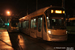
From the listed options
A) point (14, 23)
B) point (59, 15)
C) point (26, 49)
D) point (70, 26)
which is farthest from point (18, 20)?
point (26, 49)

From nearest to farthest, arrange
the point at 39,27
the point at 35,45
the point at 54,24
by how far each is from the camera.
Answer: the point at 35,45 < the point at 54,24 < the point at 39,27

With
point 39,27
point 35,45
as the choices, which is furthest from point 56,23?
point 35,45

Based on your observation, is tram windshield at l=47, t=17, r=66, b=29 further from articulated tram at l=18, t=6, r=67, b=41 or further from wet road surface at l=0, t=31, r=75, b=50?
wet road surface at l=0, t=31, r=75, b=50

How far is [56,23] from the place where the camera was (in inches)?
465

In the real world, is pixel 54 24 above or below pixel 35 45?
above

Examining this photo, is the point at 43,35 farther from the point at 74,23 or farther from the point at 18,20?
the point at 74,23

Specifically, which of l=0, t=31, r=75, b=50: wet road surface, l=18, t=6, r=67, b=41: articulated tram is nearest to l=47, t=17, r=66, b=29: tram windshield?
l=18, t=6, r=67, b=41: articulated tram

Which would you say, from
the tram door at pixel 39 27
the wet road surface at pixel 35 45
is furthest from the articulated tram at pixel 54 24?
the tram door at pixel 39 27

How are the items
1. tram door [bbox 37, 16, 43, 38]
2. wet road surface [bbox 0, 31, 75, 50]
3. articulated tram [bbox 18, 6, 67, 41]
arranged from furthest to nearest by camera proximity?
tram door [bbox 37, 16, 43, 38]
articulated tram [bbox 18, 6, 67, 41]
wet road surface [bbox 0, 31, 75, 50]

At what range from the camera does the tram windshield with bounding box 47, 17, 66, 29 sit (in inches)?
465

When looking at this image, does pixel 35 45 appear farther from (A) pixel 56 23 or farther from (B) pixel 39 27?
(B) pixel 39 27

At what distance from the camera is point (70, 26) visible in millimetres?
30750

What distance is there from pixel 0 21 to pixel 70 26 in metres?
51.4

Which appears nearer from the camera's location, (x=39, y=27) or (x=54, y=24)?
(x=54, y=24)
